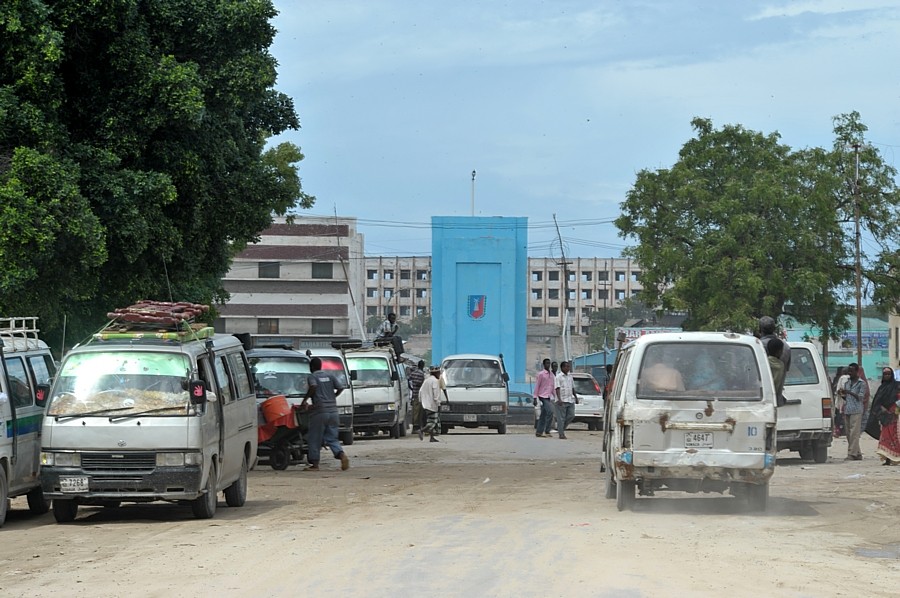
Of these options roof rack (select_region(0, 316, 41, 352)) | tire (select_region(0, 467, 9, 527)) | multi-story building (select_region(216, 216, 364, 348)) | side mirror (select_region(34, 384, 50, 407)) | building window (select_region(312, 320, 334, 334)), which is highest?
multi-story building (select_region(216, 216, 364, 348))

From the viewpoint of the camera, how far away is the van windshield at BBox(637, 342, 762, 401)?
1433 centimetres

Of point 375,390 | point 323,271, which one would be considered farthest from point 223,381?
point 323,271

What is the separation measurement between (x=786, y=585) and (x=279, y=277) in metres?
105

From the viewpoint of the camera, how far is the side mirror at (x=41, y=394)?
15.4 meters

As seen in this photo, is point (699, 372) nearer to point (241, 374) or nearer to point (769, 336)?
point (769, 336)

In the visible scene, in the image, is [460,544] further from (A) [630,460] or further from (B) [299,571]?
(A) [630,460]

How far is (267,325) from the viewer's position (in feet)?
375

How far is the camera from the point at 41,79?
782 inches

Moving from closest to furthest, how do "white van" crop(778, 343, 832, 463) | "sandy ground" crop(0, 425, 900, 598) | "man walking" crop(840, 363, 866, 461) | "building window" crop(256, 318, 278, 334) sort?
"sandy ground" crop(0, 425, 900, 598) < "white van" crop(778, 343, 832, 463) < "man walking" crop(840, 363, 866, 461) < "building window" crop(256, 318, 278, 334)

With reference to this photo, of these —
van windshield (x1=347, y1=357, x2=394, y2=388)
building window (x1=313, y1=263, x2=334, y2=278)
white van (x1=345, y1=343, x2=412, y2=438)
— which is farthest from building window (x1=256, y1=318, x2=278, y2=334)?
van windshield (x1=347, y1=357, x2=394, y2=388)

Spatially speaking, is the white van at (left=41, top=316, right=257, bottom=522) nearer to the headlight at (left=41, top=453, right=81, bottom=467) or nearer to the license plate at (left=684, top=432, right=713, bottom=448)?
the headlight at (left=41, top=453, right=81, bottom=467)

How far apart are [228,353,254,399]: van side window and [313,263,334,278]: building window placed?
96075 mm

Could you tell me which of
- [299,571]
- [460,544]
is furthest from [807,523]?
[299,571]

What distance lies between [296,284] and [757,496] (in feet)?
328
